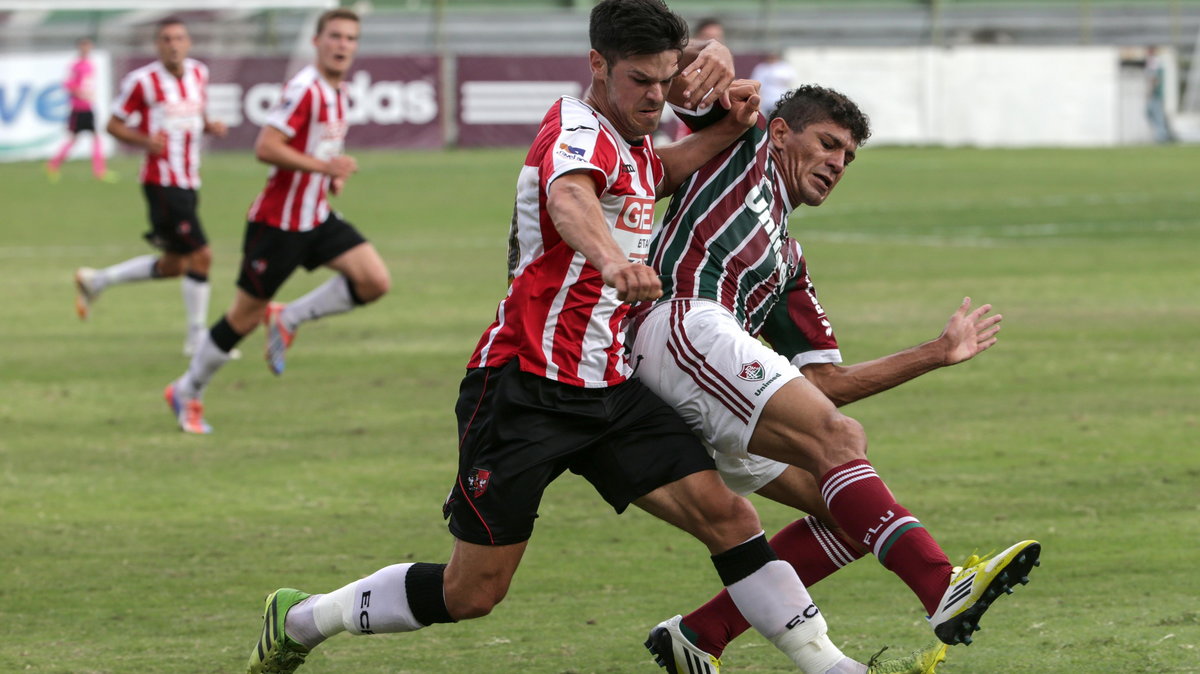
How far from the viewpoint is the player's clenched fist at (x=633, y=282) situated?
172 inches

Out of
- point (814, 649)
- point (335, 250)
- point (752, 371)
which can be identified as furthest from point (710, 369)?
point (335, 250)

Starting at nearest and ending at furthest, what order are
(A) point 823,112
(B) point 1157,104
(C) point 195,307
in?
(A) point 823,112 → (C) point 195,307 → (B) point 1157,104

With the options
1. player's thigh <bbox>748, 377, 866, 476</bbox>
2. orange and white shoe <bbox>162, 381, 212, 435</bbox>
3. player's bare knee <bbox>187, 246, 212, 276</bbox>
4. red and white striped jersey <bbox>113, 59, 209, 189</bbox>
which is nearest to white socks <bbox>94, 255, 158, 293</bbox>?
player's bare knee <bbox>187, 246, 212, 276</bbox>

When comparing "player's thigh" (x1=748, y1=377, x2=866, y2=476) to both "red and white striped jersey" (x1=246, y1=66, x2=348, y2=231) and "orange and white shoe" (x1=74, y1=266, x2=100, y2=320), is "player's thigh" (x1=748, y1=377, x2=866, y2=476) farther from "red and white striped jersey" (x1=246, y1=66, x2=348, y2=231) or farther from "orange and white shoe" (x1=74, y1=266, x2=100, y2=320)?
"orange and white shoe" (x1=74, y1=266, x2=100, y2=320)

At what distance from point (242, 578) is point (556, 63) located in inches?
1266

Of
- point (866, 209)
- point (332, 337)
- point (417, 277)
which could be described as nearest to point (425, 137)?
point (866, 209)

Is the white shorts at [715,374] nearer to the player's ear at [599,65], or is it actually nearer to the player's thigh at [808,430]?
the player's thigh at [808,430]

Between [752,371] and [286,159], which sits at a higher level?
[752,371]

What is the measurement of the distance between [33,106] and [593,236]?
106ft

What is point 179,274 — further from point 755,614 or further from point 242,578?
point 755,614

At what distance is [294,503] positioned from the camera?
26.4ft

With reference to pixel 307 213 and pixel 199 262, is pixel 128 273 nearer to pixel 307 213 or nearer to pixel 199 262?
pixel 199 262

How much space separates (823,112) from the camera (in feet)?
18.4

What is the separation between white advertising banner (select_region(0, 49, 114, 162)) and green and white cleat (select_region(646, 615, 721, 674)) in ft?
102
